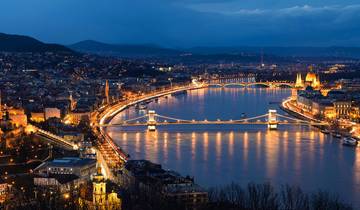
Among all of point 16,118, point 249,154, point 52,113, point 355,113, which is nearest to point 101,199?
point 249,154

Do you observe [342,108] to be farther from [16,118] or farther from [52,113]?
[16,118]

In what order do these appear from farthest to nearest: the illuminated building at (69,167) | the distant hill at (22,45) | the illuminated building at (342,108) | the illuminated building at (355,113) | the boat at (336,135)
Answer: the distant hill at (22,45)
the illuminated building at (342,108)
the illuminated building at (355,113)
the boat at (336,135)
the illuminated building at (69,167)

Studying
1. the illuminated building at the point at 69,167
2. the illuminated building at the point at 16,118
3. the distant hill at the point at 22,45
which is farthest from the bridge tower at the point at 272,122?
the distant hill at the point at 22,45

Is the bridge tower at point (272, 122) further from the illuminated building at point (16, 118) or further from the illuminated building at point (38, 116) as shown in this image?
the illuminated building at point (16, 118)

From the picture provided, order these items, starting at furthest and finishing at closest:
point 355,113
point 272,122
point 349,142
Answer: point 355,113
point 272,122
point 349,142

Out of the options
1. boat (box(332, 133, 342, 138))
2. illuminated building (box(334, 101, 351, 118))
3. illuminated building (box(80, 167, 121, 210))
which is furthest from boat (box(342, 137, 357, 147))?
illuminated building (box(80, 167, 121, 210))

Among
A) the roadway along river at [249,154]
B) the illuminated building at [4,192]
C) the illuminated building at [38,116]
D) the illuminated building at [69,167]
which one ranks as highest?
the illuminated building at [38,116]
